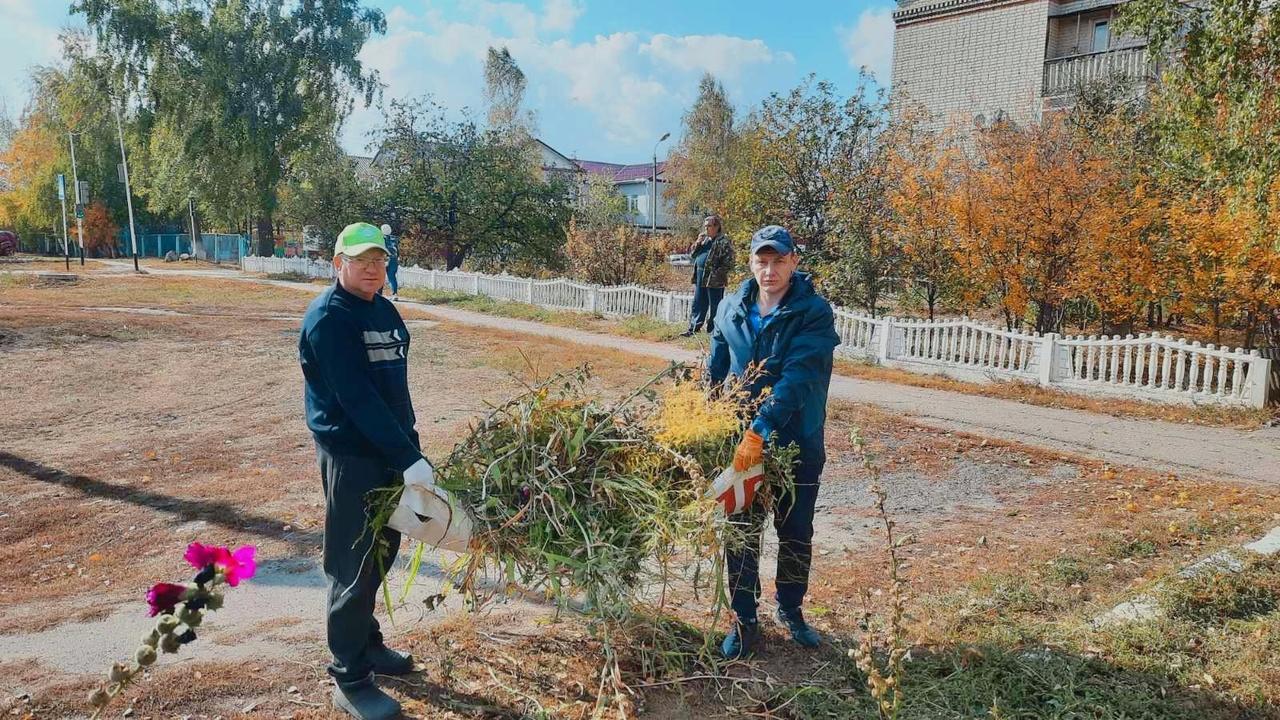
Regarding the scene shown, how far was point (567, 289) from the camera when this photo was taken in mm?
18703

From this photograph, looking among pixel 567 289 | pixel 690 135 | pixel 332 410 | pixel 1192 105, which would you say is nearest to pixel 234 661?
pixel 332 410

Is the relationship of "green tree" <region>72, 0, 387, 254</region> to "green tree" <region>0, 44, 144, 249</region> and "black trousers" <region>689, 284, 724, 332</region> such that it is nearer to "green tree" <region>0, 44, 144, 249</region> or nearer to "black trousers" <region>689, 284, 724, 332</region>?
"green tree" <region>0, 44, 144, 249</region>

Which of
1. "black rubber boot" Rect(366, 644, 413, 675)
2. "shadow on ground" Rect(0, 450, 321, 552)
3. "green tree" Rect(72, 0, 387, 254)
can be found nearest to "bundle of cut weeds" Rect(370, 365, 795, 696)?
"black rubber boot" Rect(366, 644, 413, 675)

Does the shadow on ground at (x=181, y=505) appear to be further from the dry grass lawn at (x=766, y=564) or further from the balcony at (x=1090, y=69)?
the balcony at (x=1090, y=69)

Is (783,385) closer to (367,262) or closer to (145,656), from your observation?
(367,262)

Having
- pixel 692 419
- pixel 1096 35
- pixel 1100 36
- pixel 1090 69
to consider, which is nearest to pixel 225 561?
pixel 692 419

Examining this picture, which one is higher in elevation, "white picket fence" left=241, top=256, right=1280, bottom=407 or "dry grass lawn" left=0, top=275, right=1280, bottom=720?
"white picket fence" left=241, top=256, right=1280, bottom=407

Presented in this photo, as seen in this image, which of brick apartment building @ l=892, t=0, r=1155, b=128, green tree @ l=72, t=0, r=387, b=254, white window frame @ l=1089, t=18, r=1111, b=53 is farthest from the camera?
green tree @ l=72, t=0, r=387, b=254

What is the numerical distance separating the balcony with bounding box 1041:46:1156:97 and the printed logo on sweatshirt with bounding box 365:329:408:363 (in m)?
18.0

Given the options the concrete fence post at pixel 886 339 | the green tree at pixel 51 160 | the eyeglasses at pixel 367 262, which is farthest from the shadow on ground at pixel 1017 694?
the green tree at pixel 51 160

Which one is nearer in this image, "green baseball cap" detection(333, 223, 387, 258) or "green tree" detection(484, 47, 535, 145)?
"green baseball cap" detection(333, 223, 387, 258)

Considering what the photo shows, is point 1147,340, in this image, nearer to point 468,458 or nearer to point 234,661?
point 468,458

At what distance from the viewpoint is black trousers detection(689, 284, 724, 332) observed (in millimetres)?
12515

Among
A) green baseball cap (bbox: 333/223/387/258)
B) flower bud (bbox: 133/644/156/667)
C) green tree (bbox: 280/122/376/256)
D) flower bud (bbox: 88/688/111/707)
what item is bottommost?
flower bud (bbox: 88/688/111/707)
